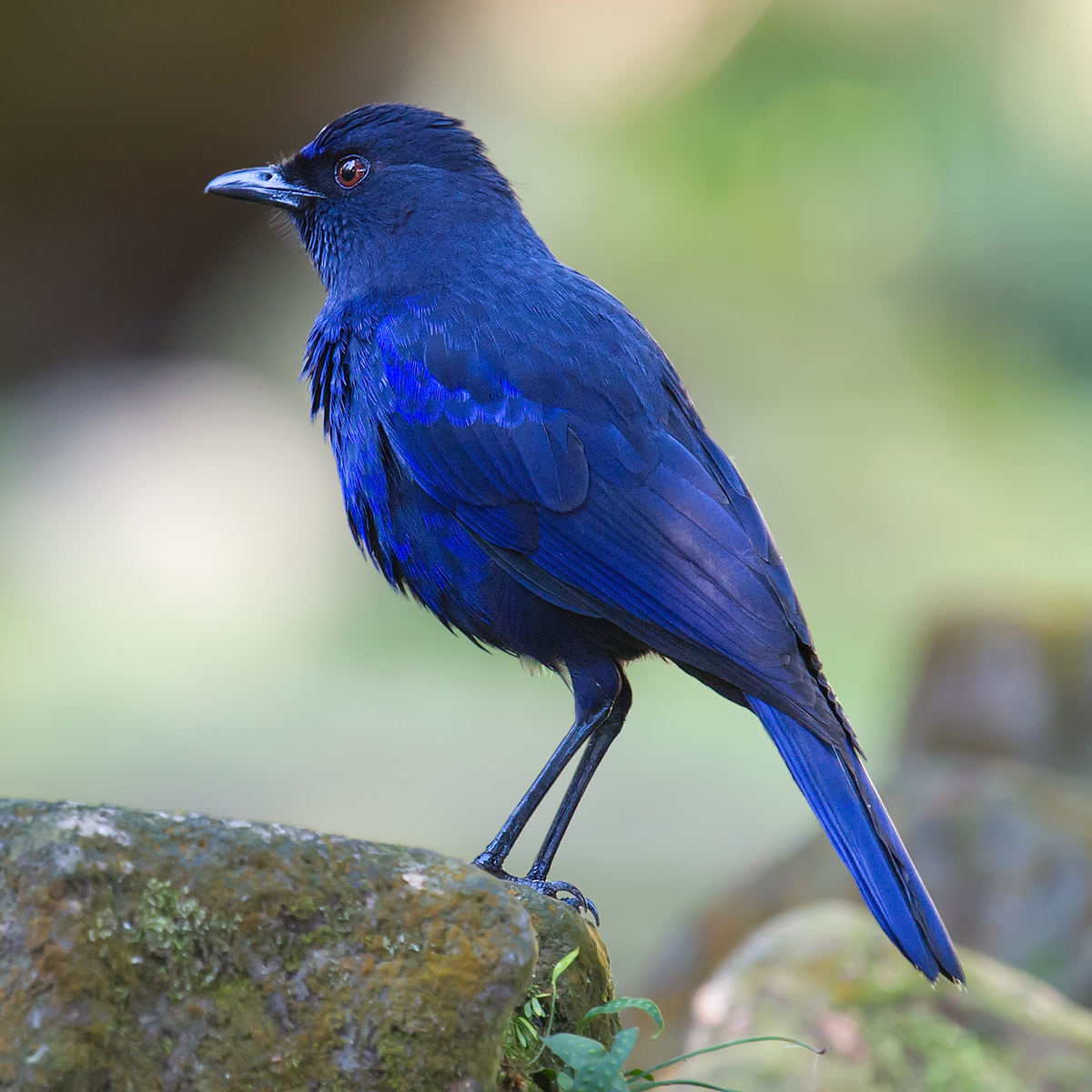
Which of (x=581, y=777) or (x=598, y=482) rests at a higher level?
(x=598, y=482)

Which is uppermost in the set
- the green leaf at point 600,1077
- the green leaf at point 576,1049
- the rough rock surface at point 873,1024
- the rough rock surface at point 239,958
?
the rough rock surface at point 239,958

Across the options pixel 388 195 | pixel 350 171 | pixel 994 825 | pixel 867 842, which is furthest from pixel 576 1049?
pixel 994 825

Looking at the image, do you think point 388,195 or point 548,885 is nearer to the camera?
point 548,885

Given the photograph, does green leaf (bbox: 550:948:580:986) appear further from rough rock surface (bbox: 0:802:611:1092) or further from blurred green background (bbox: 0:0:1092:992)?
blurred green background (bbox: 0:0:1092:992)

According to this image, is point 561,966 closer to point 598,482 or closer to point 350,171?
point 598,482

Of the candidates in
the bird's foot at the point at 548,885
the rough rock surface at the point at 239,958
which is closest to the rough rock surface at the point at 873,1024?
the bird's foot at the point at 548,885

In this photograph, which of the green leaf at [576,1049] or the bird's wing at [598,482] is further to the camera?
the bird's wing at [598,482]

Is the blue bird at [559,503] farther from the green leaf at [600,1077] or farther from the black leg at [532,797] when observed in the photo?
the green leaf at [600,1077]

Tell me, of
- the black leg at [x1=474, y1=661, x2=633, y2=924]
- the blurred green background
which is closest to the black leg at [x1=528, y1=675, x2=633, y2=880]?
the black leg at [x1=474, y1=661, x2=633, y2=924]
